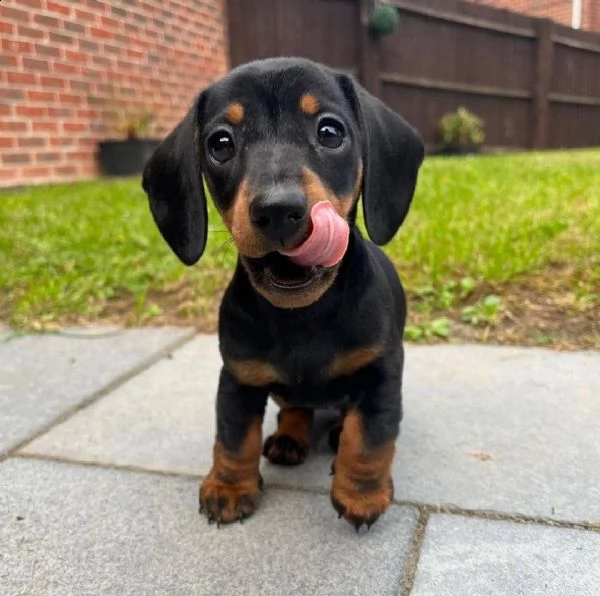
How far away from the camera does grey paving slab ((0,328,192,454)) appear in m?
2.54

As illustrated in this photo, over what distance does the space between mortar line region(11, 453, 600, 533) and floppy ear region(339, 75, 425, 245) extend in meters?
0.76

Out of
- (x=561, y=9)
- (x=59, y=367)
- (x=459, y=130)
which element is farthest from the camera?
(x=561, y=9)

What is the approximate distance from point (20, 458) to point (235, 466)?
762 millimetres

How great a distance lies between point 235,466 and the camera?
76.5 inches

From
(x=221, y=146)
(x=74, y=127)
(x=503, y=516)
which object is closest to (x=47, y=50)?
(x=74, y=127)

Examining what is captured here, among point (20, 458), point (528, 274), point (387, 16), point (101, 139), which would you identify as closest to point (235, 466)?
point (20, 458)

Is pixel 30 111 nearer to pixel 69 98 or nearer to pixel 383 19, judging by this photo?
pixel 69 98

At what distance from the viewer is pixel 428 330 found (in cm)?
326

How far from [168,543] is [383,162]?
1.21 meters

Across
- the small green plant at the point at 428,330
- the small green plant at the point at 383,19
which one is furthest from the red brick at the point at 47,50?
the small green plant at the point at 383,19

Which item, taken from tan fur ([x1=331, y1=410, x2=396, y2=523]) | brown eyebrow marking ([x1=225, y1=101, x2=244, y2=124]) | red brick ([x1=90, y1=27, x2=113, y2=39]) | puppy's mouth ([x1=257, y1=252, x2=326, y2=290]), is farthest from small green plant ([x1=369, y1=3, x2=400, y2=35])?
tan fur ([x1=331, y1=410, x2=396, y2=523])

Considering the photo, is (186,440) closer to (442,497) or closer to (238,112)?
(442,497)

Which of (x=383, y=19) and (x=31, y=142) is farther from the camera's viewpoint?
(x=383, y=19)

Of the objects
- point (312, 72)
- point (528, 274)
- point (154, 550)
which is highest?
point (312, 72)
